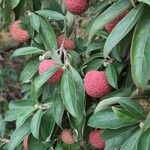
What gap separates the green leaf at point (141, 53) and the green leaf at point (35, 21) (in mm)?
501

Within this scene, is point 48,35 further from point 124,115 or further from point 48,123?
point 124,115

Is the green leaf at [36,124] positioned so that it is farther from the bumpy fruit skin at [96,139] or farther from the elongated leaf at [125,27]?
the elongated leaf at [125,27]

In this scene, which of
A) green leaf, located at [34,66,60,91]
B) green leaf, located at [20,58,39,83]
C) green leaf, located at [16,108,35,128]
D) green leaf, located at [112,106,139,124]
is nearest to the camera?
green leaf, located at [112,106,139,124]

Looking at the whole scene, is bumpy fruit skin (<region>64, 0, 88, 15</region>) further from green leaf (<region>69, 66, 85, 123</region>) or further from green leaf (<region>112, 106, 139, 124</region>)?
green leaf (<region>112, 106, 139, 124</region>)

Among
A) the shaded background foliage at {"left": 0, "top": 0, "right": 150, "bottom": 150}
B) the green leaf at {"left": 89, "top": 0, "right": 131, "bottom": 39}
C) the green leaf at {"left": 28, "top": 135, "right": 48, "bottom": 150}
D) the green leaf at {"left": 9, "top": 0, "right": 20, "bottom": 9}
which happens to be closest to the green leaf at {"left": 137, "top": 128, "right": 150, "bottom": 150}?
the shaded background foliage at {"left": 0, "top": 0, "right": 150, "bottom": 150}

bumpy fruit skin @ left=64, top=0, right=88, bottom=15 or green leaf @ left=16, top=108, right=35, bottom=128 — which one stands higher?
bumpy fruit skin @ left=64, top=0, right=88, bottom=15

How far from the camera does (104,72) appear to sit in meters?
1.20

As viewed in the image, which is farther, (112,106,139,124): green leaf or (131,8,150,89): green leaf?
(112,106,139,124): green leaf

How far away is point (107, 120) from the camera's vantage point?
3.44ft

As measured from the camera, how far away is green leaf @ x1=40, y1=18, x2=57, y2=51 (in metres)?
1.31

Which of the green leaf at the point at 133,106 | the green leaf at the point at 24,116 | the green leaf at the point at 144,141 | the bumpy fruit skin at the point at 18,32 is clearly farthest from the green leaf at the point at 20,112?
the green leaf at the point at 144,141

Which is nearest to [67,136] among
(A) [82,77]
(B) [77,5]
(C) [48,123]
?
(C) [48,123]

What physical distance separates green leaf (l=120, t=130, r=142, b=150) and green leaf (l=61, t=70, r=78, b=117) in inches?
7.1

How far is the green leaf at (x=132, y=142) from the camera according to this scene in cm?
97
